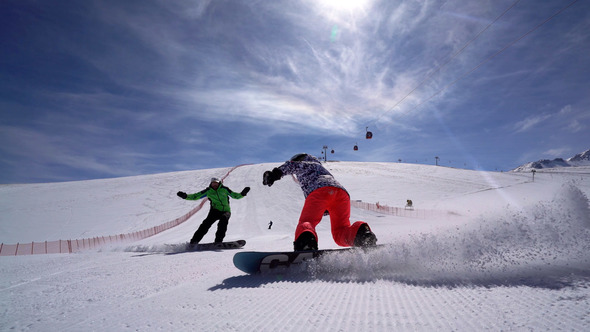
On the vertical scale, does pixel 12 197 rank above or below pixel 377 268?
above

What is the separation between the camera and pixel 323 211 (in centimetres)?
367

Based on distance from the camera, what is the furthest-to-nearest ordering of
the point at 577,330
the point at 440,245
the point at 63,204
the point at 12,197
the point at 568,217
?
the point at 12,197 < the point at 63,204 < the point at 440,245 < the point at 568,217 < the point at 577,330

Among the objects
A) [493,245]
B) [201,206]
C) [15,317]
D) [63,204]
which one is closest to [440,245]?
[493,245]

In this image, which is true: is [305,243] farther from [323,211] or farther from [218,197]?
[218,197]

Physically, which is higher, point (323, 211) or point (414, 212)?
point (323, 211)

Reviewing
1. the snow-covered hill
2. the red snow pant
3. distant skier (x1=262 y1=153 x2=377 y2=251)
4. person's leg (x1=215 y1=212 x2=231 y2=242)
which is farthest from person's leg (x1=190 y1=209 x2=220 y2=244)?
the red snow pant

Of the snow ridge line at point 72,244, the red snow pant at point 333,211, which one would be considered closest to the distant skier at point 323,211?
the red snow pant at point 333,211

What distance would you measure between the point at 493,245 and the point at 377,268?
1087 mm

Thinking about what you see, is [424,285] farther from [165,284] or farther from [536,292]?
[165,284]

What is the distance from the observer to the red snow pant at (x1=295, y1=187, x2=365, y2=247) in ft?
11.5

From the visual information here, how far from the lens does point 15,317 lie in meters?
1.74

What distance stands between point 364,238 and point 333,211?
0.66 metres

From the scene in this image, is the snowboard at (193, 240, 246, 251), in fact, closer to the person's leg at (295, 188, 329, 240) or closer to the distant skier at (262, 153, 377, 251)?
the distant skier at (262, 153, 377, 251)

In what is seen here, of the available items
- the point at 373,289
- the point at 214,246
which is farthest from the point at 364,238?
the point at 214,246
